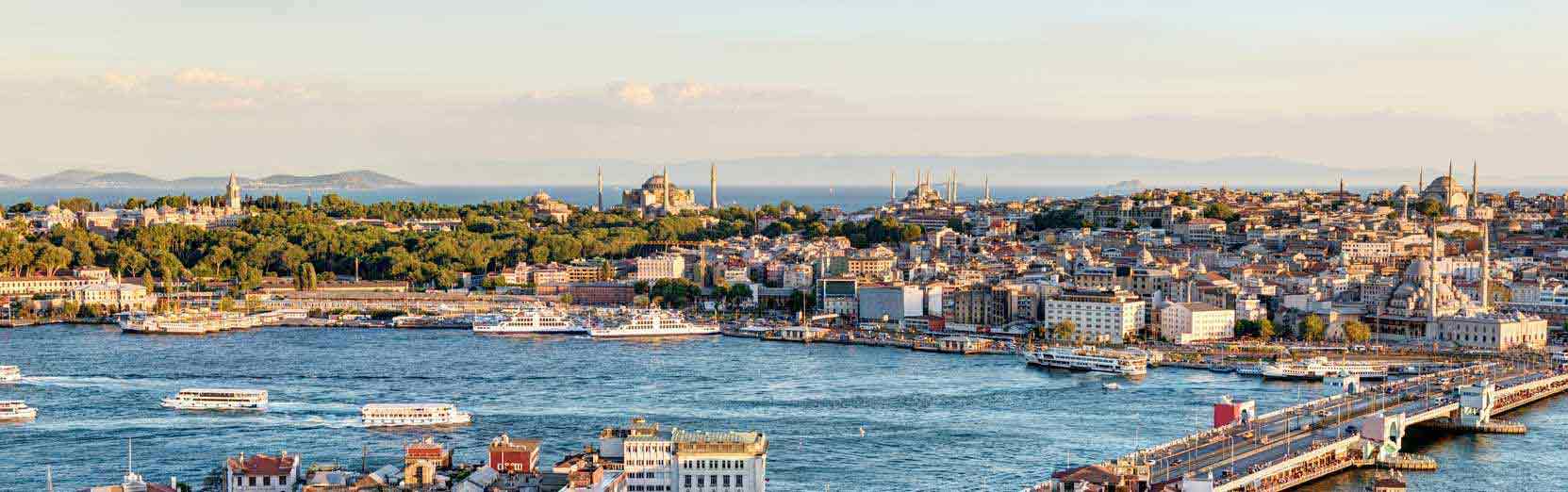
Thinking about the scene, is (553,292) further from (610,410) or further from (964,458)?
(964,458)

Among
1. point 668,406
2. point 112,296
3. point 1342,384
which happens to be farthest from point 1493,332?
point 112,296

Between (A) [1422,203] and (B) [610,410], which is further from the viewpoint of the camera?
(A) [1422,203]

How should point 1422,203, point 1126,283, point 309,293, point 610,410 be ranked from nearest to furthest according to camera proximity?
point 610,410, point 1126,283, point 309,293, point 1422,203

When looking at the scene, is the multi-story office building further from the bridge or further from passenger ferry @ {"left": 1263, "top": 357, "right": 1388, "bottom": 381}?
the bridge

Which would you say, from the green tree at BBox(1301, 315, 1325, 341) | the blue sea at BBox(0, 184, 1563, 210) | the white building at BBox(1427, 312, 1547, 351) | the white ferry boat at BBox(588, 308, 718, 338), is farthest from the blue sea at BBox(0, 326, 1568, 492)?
the blue sea at BBox(0, 184, 1563, 210)

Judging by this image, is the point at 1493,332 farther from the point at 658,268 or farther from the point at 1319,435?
the point at 658,268

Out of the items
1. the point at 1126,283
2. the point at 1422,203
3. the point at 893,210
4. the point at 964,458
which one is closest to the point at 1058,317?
the point at 1126,283

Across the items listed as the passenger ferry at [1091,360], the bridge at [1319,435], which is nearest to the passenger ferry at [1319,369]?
the bridge at [1319,435]
